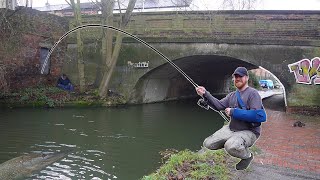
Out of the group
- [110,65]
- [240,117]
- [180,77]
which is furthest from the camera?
[180,77]

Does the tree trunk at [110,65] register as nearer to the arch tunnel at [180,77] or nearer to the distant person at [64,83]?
the arch tunnel at [180,77]

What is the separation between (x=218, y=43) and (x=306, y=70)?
14.3 feet

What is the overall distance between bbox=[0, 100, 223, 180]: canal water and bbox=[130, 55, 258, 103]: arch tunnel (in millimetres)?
2781

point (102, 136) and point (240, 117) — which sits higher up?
point (240, 117)

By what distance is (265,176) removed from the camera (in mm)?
6207

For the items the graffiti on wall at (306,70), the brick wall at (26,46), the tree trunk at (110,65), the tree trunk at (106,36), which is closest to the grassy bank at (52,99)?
the tree trunk at (110,65)

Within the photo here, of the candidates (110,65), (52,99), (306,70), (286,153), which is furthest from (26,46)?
(286,153)

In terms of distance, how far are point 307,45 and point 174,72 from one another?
8.66m

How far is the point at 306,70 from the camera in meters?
16.9

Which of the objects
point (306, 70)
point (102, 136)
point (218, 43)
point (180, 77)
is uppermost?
point (218, 43)

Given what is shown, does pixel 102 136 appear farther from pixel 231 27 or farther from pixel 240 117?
pixel 231 27

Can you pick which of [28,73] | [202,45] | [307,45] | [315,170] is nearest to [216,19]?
[202,45]

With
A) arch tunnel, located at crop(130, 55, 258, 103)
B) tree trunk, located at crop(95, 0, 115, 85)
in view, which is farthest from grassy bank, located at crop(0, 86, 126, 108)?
arch tunnel, located at crop(130, 55, 258, 103)

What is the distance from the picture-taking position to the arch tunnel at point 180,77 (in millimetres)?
20609
